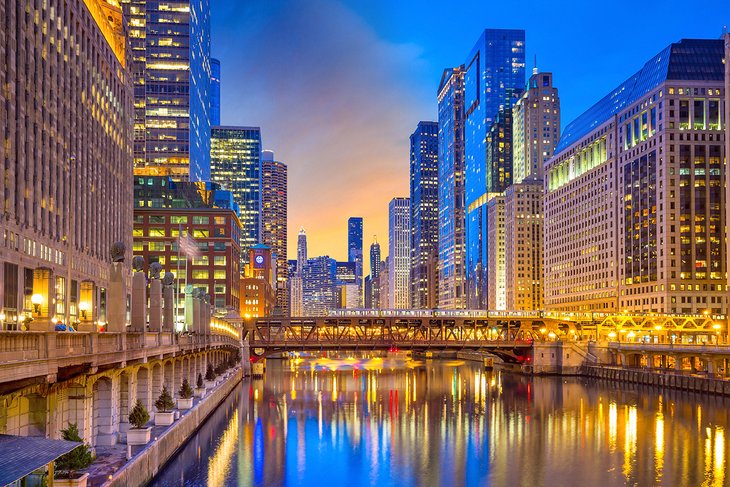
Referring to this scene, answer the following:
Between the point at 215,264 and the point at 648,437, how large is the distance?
469ft

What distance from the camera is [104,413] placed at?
4641 centimetres

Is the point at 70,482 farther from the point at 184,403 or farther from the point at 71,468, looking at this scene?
the point at 184,403

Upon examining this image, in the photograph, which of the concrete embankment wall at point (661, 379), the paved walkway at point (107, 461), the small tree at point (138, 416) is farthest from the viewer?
the concrete embankment wall at point (661, 379)

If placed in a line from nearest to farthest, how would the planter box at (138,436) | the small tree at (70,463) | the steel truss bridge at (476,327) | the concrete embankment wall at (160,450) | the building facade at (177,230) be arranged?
the small tree at (70,463)
the concrete embankment wall at (160,450)
the planter box at (138,436)
the steel truss bridge at (476,327)
the building facade at (177,230)

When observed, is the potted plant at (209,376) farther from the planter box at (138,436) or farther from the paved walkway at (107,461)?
the planter box at (138,436)

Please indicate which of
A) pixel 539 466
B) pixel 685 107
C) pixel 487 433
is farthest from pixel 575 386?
pixel 685 107

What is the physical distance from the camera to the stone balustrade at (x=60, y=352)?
2647 centimetres

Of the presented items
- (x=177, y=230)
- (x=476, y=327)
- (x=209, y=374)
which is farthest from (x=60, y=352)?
(x=177, y=230)

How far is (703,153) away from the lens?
7402 inches

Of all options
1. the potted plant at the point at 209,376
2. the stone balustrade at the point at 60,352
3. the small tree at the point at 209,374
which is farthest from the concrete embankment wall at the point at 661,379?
the stone balustrade at the point at 60,352

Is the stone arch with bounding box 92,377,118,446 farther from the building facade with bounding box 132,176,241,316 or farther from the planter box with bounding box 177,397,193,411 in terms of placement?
the building facade with bounding box 132,176,241,316

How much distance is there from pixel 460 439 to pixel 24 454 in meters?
51.2

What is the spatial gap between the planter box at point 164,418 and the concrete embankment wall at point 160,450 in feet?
1.72

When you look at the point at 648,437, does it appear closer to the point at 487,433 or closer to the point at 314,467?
the point at 487,433
